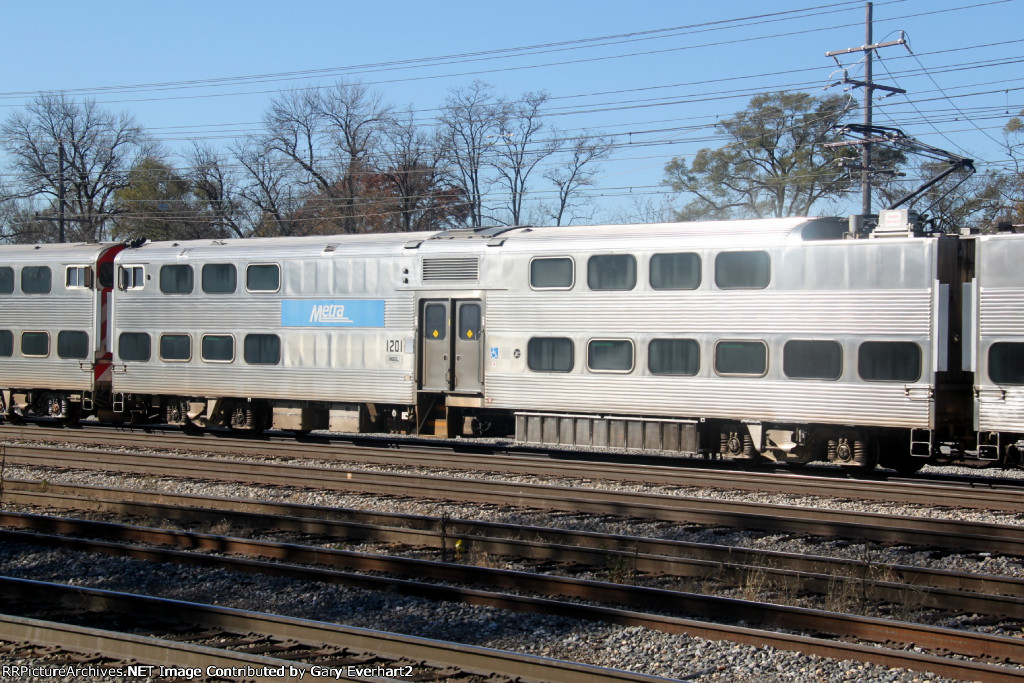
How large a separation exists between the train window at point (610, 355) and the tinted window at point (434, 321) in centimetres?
279

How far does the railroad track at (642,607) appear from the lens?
678cm

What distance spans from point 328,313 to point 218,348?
2784mm

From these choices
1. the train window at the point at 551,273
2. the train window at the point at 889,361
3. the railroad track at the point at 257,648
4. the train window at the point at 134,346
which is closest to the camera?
the railroad track at the point at 257,648

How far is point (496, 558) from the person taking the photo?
32.3 ft

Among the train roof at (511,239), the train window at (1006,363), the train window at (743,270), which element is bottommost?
the train window at (1006,363)

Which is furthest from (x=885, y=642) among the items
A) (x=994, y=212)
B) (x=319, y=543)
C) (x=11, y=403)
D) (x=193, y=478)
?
(x=994, y=212)

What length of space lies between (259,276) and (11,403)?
Result: 8.00 metres

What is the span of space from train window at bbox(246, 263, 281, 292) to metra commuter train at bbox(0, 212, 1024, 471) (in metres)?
0.05

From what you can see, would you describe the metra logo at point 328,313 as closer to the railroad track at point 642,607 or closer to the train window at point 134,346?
the train window at point 134,346

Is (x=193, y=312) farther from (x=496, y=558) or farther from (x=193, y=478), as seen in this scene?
(x=496, y=558)

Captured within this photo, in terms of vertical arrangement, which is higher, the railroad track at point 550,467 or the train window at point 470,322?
the train window at point 470,322

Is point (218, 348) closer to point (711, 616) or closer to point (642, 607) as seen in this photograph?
point (642, 607)

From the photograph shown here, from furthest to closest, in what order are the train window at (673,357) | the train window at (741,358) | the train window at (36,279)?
the train window at (36,279)
the train window at (673,357)
the train window at (741,358)

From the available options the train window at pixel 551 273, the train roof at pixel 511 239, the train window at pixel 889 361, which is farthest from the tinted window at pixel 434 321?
the train window at pixel 889 361
